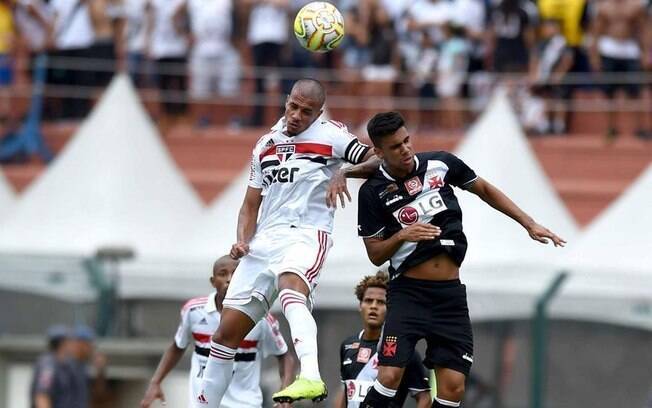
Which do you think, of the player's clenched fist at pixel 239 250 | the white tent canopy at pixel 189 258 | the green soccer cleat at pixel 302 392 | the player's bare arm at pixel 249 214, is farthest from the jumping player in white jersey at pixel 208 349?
the white tent canopy at pixel 189 258

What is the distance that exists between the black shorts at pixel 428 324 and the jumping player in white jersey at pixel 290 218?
538mm

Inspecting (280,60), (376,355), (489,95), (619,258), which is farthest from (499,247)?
(376,355)

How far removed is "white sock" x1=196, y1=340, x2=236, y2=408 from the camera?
12.6 meters

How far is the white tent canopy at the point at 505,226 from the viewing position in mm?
19328

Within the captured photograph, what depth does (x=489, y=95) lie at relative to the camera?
23297 millimetres

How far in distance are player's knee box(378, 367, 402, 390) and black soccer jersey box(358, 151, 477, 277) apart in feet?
2.16

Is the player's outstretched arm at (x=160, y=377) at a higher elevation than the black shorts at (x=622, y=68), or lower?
lower

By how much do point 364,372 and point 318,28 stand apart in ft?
8.07

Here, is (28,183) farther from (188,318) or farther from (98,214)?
(188,318)

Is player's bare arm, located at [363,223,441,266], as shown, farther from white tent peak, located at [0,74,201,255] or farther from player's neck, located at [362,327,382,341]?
white tent peak, located at [0,74,201,255]

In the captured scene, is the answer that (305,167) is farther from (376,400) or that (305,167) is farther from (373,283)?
(376,400)

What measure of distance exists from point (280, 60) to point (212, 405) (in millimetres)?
11985

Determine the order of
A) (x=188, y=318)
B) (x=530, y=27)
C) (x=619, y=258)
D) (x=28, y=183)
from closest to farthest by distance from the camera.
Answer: (x=188, y=318), (x=619, y=258), (x=530, y=27), (x=28, y=183)

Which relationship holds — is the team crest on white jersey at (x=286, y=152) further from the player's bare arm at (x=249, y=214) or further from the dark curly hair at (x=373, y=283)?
the dark curly hair at (x=373, y=283)
